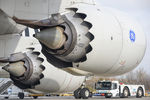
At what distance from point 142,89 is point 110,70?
25555 millimetres

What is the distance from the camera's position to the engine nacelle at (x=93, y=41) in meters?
7.10

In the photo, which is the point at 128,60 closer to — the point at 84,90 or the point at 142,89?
the point at 84,90

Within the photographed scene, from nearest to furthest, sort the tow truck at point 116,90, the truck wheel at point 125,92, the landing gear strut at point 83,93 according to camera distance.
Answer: the landing gear strut at point 83,93 → the truck wheel at point 125,92 → the tow truck at point 116,90

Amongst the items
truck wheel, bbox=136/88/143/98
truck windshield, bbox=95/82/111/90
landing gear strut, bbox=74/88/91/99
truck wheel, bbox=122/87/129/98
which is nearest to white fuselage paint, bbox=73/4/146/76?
landing gear strut, bbox=74/88/91/99

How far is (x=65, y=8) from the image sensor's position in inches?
296

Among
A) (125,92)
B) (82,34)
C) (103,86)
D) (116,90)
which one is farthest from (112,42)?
(103,86)

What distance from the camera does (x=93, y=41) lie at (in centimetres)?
706

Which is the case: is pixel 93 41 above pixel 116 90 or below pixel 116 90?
above

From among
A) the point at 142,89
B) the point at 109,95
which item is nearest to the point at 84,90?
the point at 109,95

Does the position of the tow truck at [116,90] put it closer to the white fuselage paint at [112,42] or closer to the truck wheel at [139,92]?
the truck wheel at [139,92]

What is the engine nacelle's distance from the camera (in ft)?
23.3

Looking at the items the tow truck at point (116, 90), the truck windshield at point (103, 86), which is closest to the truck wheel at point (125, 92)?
the tow truck at point (116, 90)

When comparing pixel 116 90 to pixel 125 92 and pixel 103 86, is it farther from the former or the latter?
pixel 103 86

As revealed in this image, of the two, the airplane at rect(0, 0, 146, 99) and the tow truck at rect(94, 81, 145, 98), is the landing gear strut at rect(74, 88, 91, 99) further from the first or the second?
the airplane at rect(0, 0, 146, 99)
